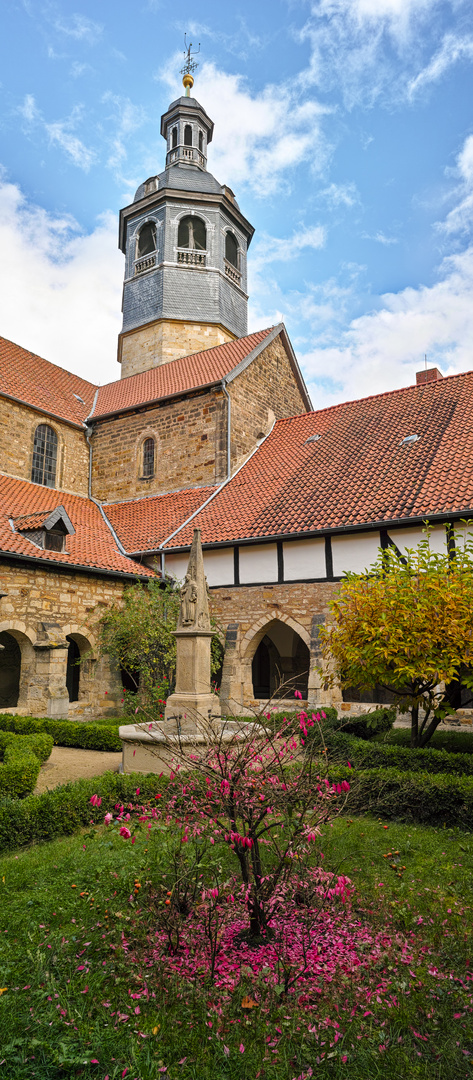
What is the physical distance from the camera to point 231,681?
13273mm

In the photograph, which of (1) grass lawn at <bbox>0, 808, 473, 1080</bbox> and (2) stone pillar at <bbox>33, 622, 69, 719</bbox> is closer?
(1) grass lawn at <bbox>0, 808, 473, 1080</bbox>

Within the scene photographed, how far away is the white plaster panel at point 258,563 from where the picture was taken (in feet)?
44.0

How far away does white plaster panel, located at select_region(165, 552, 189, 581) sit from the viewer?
49.0 feet

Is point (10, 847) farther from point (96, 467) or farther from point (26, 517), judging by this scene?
point (96, 467)

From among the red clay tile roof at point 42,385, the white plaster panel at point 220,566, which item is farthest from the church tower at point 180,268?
the white plaster panel at point 220,566

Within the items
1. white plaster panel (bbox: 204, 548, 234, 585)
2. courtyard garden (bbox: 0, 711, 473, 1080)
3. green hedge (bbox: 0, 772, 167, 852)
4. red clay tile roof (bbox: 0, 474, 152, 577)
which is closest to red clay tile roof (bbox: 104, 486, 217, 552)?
red clay tile roof (bbox: 0, 474, 152, 577)

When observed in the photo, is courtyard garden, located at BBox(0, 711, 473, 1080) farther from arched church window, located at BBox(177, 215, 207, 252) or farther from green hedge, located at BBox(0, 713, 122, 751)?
arched church window, located at BBox(177, 215, 207, 252)

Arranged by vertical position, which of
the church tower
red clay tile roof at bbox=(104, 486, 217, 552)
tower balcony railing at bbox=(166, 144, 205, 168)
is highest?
tower balcony railing at bbox=(166, 144, 205, 168)

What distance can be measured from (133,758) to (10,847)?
2221 mm

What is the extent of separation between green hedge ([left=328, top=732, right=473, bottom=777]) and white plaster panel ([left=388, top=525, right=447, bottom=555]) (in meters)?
4.82

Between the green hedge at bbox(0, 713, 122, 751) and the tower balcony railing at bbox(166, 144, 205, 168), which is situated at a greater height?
the tower balcony railing at bbox(166, 144, 205, 168)

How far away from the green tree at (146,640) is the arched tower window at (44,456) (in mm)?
5117

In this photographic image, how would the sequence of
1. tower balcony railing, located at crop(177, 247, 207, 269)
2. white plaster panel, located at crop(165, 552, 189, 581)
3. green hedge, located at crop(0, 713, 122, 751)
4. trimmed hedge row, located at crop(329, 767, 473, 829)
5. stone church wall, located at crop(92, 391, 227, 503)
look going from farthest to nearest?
tower balcony railing, located at crop(177, 247, 207, 269), stone church wall, located at crop(92, 391, 227, 503), white plaster panel, located at crop(165, 552, 189, 581), green hedge, located at crop(0, 713, 122, 751), trimmed hedge row, located at crop(329, 767, 473, 829)

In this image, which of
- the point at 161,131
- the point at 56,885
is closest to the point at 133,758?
the point at 56,885
